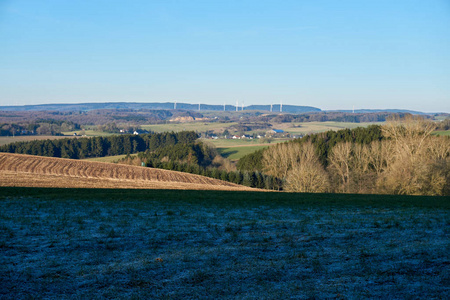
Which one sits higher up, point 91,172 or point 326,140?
point 326,140

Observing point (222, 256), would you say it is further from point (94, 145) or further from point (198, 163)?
point (94, 145)

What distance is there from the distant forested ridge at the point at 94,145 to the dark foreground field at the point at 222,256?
11152 cm

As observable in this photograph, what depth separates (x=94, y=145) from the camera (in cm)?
13412

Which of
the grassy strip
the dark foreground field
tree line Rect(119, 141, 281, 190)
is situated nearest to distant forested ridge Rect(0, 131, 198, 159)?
tree line Rect(119, 141, 281, 190)

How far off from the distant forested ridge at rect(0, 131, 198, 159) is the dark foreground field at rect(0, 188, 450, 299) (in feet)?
366

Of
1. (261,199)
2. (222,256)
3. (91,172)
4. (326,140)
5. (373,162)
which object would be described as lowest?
(91,172)

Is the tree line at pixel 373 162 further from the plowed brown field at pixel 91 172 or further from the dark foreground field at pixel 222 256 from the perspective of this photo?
the dark foreground field at pixel 222 256

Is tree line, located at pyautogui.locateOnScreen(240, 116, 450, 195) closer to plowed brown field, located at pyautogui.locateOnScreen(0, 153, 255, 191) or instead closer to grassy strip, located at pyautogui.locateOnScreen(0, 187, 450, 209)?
plowed brown field, located at pyautogui.locateOnScreen(0, 153, 255, 191)

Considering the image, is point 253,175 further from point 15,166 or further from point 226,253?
point 226,253

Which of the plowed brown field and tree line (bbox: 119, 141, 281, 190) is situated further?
tree line (bbox: 119, 141, 281, 190)

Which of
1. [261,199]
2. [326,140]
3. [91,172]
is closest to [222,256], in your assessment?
[261,199]

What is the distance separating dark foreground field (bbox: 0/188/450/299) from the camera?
8.73 meters

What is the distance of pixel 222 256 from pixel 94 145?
130819 mm

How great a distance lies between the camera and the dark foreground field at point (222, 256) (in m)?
8.73
